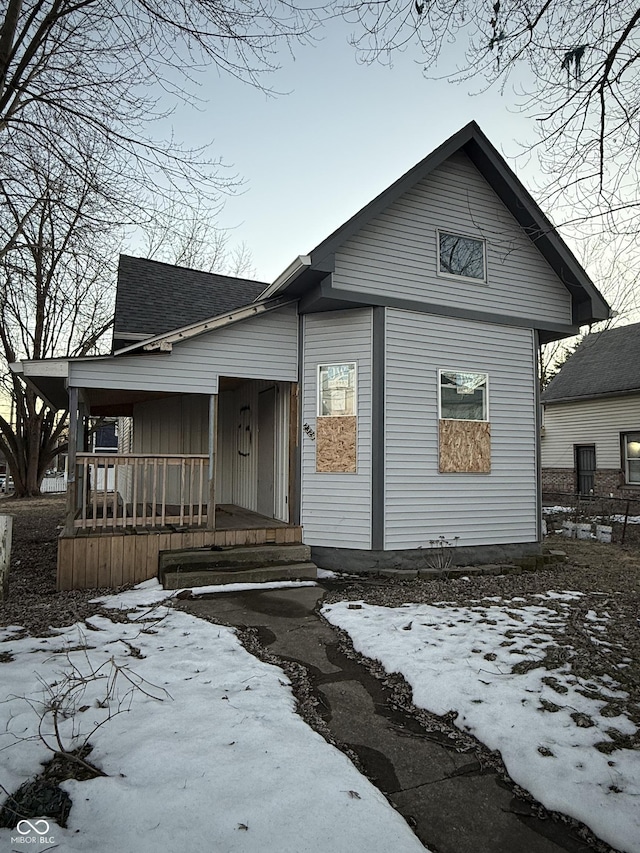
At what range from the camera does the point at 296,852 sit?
2.11 metres

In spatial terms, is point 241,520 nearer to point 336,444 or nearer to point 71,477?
point 336,444

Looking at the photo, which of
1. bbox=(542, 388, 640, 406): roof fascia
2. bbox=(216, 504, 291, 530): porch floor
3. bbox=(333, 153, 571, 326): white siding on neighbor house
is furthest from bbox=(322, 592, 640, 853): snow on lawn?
bbox=(542, 388, 640, 406): roof fascia

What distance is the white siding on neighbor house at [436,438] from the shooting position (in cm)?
802

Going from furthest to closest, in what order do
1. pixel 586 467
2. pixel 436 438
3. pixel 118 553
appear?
pixel 586 467 < pixel 436 438 < pixel 118 553

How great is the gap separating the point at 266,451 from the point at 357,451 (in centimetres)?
224

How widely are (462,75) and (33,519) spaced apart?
14604 millimetres

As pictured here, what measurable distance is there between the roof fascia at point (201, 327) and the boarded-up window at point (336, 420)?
3.98ft

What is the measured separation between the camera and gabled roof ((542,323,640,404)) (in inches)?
700

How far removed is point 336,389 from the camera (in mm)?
8188

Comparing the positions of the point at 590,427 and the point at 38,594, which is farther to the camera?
the point at 590,427

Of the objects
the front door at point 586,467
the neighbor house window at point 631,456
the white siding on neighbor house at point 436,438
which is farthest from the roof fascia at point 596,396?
the white siding on neighbor house at point 436,438

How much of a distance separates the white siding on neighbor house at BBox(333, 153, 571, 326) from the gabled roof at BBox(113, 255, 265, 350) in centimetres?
258

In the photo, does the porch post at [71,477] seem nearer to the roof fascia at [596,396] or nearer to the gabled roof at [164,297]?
the gabled roof at [164,297]

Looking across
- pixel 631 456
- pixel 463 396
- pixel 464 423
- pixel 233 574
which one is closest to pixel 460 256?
pixel 463 396
